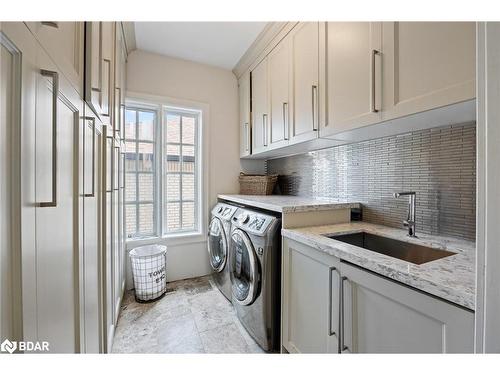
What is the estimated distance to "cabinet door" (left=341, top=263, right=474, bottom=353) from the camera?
637 millimetres

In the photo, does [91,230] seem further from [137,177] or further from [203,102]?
[203,102]

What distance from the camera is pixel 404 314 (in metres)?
0.76

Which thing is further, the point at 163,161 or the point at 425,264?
the point at 163,161

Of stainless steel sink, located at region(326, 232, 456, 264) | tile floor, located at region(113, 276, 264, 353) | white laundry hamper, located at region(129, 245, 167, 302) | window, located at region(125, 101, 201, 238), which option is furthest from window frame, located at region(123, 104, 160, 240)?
stainless steel sink, located at region(326, 232, 456, 264)

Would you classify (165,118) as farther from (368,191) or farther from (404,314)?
(404,314)

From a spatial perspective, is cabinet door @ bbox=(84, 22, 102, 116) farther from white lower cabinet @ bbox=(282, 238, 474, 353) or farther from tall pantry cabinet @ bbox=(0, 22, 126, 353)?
white lower cabinet @ bbox=(282, 238, 474, 353)

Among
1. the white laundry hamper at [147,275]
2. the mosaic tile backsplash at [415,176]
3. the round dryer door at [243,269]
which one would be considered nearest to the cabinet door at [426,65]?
the mosaic tile backsplash at [415,176]

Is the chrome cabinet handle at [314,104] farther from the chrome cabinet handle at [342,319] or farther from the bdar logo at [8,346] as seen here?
the bdar logo at [8,346]

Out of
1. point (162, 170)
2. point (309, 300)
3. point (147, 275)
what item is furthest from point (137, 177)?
point (309, 300)

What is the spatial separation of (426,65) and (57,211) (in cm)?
145

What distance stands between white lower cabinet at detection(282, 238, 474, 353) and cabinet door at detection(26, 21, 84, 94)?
4.03 feet

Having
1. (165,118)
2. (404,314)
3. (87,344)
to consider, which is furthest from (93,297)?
(165,118)

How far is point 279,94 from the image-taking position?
1929mm
